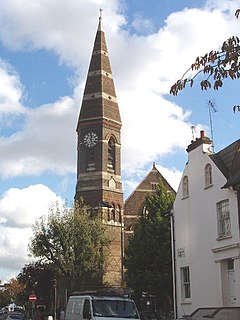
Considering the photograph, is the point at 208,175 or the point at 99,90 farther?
the point at 99,90

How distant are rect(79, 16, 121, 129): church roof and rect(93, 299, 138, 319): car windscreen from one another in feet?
150

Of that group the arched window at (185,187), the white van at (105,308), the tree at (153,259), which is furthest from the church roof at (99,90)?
the white van at (105,308)

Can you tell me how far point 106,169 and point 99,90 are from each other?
34.5 ft

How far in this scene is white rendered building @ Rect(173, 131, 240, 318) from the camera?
23.1 m

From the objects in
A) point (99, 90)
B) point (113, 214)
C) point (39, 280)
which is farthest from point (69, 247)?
point (99, 90)

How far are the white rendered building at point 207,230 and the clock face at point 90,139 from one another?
33.5 m

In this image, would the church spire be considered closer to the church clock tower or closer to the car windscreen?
the church clock tower

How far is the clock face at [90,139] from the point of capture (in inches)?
2434

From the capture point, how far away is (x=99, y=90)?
65250mm

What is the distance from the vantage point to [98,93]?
6519cm

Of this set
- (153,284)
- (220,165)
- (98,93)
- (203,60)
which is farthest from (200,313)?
(98,93)

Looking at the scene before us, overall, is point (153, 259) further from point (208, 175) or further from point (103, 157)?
point (103, 157)

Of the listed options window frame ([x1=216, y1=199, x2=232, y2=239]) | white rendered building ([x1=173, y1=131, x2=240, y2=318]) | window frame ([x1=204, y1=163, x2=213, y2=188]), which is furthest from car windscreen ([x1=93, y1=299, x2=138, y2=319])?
window frame ([x1=204, y1=163, x2=213, y2=188])

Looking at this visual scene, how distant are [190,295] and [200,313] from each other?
10.00 ft
